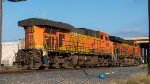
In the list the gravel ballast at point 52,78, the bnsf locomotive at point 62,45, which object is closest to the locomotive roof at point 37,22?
the bnsf locomotive at point 62,45

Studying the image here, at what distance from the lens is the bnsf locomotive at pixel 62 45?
78.5 ft

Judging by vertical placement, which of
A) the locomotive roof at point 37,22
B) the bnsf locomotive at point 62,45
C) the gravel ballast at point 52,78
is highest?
the locomotive roof at point 37,22

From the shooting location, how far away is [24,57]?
2355 centimetres

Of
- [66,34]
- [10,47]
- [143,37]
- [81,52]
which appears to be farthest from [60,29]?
[143,37]

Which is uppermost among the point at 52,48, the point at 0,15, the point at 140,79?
the point at 0,15

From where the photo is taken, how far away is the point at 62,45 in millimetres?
26156

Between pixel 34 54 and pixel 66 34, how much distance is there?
15.3 ft

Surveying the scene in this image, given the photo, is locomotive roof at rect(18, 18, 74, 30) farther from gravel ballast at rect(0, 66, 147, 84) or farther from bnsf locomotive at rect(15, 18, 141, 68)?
gravel ballast at rect(0, 66, 147, 84)

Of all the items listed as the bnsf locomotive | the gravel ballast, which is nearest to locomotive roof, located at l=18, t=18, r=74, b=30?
the bnsf locomotive

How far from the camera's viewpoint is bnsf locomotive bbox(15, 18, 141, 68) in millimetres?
23938

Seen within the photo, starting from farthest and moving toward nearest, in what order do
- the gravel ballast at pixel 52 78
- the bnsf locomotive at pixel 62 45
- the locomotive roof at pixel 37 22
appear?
the locomotive roof at pixel 37 22, the bnsf locomotive at pixel 62 45, the gravel ballast at pixel 52 78

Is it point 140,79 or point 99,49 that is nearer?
point 140,79

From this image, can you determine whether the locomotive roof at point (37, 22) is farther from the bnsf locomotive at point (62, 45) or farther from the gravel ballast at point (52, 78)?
the gravel ballast at point (52, 78)

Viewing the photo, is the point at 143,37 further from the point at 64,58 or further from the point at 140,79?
the point at 140,79
